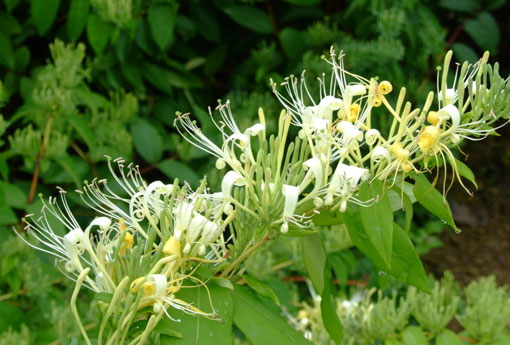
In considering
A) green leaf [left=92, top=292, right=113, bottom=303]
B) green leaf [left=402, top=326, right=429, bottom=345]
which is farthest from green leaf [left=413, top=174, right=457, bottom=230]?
green leaf [left=402, top=326, right=429, bottom=345]

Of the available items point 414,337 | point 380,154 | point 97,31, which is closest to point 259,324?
point 380,154

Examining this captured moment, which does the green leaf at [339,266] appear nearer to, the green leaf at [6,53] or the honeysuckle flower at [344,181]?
the honeysuckle flower at [344,181]

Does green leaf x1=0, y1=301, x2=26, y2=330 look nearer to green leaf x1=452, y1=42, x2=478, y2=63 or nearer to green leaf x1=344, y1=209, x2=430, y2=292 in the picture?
green leaf x1=344, y1=209, x2=430, y2=292

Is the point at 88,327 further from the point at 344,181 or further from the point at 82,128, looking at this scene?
the point at 344,181

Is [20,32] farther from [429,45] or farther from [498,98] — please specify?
[498,98]

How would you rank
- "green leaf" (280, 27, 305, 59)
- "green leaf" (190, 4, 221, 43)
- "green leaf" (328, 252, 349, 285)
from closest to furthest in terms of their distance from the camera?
"green leaf" (328, 252, 349, 285) < "green leaf" (280, 27, 305, 59) < "green leaf" (190, 4, 221, 43)

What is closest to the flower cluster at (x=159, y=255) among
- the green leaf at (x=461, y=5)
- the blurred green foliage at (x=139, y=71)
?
the blurred green foliage at (x=139, y=71)

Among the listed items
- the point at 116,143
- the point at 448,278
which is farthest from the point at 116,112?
the point at 448,278
